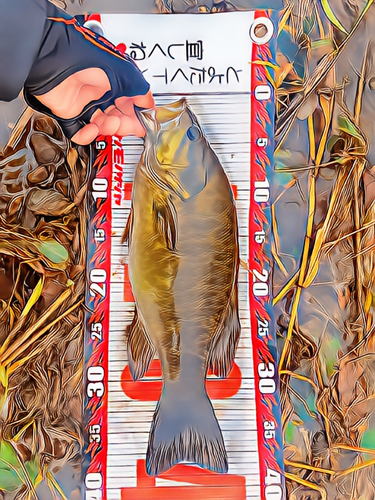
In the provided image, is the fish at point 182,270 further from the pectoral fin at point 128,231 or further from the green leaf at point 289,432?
the green leaf at point 289,432

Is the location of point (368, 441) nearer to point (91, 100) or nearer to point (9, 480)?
point (9, 480)

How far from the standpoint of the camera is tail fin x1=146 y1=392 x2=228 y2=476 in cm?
97

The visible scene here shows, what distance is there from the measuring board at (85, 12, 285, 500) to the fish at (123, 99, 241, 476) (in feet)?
0.11

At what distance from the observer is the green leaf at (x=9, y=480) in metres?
1.01

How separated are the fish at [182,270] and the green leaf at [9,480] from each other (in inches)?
11.9

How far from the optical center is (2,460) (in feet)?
3.29

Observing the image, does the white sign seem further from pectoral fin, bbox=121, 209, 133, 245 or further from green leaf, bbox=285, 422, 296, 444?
green leaf, bbox=285, 422, 296, 444

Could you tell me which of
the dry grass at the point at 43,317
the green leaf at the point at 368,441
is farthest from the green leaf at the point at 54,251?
the green leaf at the point at 368,441

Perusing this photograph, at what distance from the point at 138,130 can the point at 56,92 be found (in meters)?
0.19

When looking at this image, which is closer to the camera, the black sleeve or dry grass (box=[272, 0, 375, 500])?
the black sleeve

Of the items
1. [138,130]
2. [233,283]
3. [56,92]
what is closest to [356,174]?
[233,283]

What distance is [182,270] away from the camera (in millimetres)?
952

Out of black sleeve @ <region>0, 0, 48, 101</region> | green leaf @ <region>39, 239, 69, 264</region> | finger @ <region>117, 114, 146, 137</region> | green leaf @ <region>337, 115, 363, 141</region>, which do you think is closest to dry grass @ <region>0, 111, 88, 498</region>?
green leaf @ <region>39, 239, 69, 264</region>

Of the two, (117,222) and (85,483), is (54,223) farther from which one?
(85,483)
